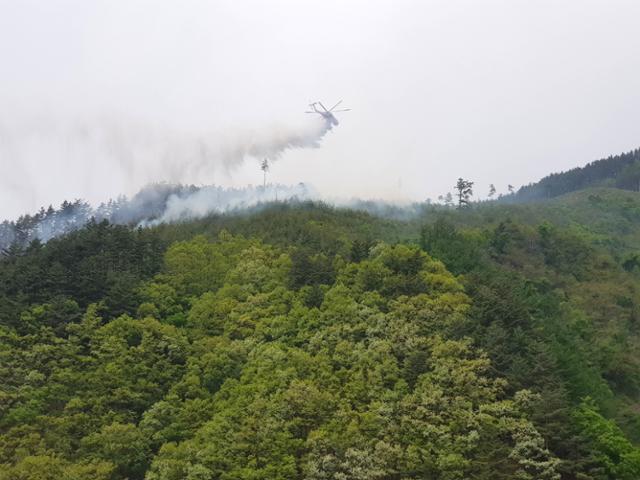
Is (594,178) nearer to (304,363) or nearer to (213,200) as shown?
(213,200)

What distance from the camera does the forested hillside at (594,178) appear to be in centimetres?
15812

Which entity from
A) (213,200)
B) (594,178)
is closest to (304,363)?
(213,200)

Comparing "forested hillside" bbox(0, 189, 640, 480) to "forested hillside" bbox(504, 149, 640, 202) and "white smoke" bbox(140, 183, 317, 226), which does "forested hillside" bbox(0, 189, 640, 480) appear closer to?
"white smoke" bbox(140, 183, 317, 226)

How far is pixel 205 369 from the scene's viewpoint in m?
55.0

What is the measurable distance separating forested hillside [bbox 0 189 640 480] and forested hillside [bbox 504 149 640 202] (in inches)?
3359

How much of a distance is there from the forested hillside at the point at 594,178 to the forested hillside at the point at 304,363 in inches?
3359

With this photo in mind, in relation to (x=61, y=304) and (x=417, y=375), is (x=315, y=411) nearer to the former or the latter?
(x=417, y=375)

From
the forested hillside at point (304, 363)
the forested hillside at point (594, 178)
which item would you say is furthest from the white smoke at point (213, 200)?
the forested hillside at point (594, 178)

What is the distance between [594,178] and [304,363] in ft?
451

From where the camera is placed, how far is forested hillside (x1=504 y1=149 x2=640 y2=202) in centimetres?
15812

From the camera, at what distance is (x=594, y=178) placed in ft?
569

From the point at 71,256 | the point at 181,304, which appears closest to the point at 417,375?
the point at 181,304

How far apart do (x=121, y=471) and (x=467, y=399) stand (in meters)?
20.8

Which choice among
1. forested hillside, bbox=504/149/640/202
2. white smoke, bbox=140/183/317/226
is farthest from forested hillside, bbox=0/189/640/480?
forested hillside, bbox=504/149/640/202
